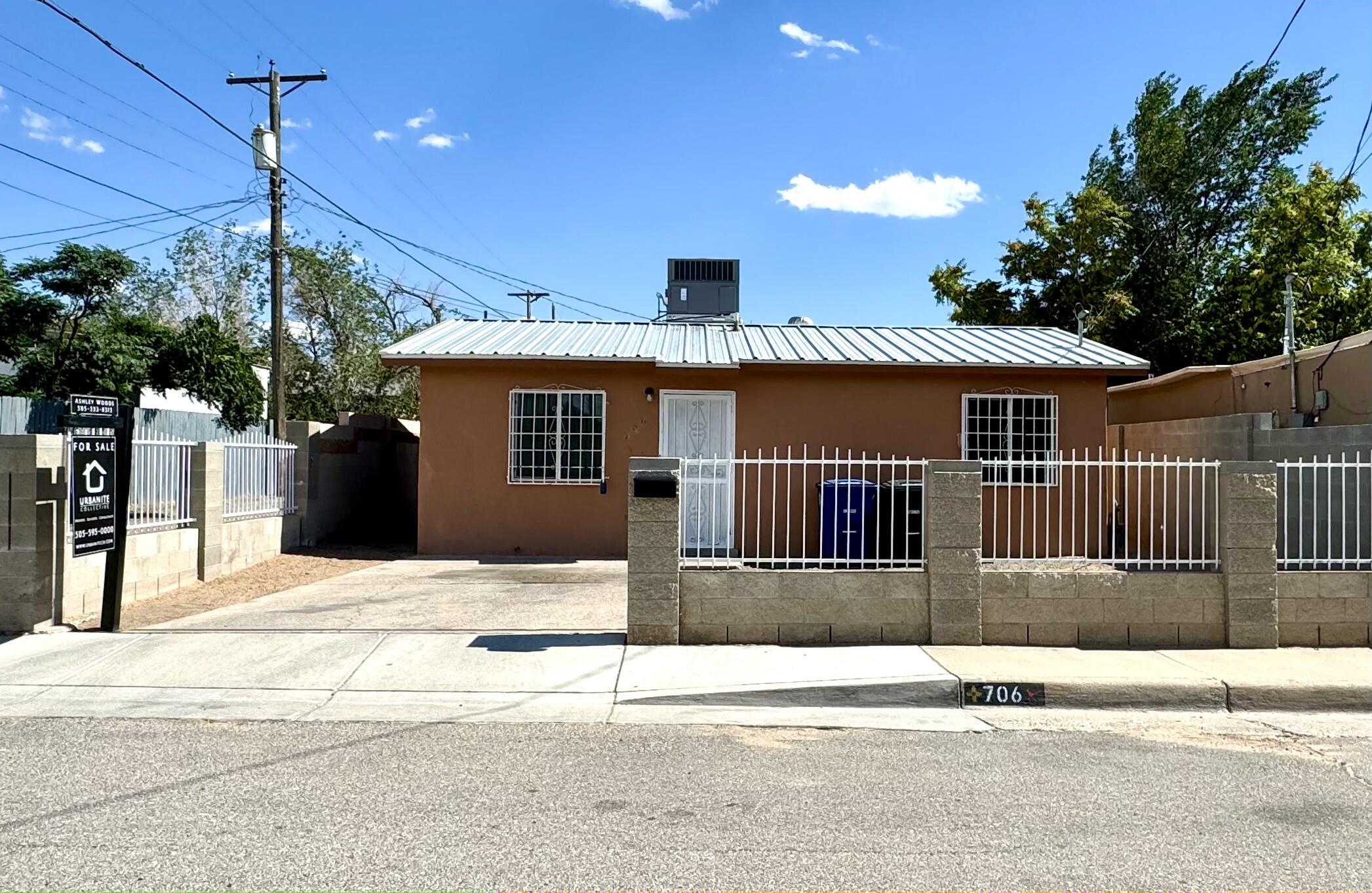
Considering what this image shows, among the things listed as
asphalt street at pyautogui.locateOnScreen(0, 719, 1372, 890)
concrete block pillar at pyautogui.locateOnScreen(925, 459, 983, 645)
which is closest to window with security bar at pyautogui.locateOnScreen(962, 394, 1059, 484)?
concrete block pillar at pyautogui.locateOnScreen(925, 459, 983, 645)

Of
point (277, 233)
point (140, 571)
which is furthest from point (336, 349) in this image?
point (140, 571)

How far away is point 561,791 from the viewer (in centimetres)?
490

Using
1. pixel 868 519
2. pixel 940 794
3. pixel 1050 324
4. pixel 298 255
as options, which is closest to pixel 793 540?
pixel 868 519

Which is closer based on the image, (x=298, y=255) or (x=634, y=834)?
(x=634, y=834)

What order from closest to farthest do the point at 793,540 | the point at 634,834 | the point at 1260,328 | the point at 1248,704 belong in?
the point at 634,834, the point at 1248,704, the point at 793,540, the point at 1260,328

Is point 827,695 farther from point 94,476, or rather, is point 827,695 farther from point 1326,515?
point 1326,515

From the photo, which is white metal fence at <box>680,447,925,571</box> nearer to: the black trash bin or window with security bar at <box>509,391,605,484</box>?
the black trash bin

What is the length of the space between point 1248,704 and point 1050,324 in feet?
69.0

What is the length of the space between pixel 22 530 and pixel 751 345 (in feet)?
30.4

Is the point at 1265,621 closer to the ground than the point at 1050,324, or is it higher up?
closer to the ground

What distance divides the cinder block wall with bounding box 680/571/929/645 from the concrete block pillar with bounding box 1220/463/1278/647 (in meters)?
2.55

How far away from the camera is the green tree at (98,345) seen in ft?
54.4

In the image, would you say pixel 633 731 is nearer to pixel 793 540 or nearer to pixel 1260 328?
pixel 793 540

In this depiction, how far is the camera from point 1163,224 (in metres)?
27.2
